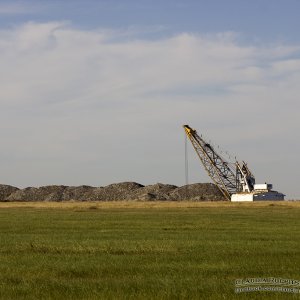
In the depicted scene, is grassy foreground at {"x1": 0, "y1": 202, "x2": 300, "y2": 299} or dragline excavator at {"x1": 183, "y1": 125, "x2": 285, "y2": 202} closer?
grassy foreground at {"x1": 0, "y1": 202, "x2": 300, "y2": 299}

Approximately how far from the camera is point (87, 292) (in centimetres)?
2366

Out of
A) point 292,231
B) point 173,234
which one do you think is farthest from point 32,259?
point 292,231

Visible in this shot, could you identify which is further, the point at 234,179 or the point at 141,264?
the point at 234,179

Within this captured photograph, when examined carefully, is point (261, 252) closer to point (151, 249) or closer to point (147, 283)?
Answer: point (151, 249)

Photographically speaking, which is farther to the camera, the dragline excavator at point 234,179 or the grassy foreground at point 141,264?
the dragline excavator at point 234,179

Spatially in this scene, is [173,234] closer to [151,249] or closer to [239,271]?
[151,249]

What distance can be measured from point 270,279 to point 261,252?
400 inches

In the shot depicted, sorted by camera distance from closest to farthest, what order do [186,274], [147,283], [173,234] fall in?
[147,283] → [186,274] → [173,234]

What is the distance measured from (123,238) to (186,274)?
18169 millimetres

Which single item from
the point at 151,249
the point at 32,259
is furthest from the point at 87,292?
the point at 151,249

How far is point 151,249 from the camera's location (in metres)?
37.3

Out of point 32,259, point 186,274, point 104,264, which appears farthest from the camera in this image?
point 32,259

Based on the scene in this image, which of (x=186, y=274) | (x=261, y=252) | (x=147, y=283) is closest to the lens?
(x=147, y=283)

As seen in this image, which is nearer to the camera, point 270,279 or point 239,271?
point 270,279
